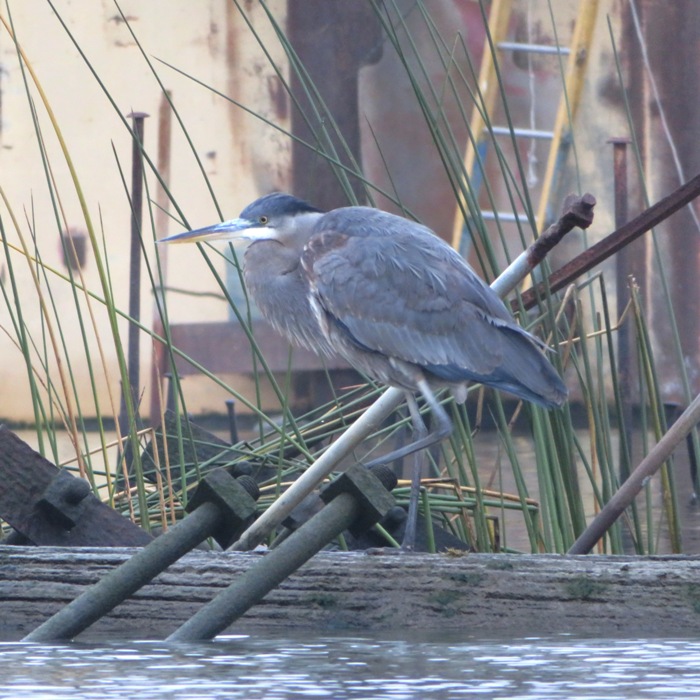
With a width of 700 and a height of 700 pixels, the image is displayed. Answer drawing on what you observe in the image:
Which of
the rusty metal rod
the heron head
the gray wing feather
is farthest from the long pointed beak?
the rusty metal rod

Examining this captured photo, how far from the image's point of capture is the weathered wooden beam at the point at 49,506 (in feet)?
9.44

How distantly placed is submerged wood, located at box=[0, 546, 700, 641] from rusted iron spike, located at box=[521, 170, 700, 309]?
27.9 inches

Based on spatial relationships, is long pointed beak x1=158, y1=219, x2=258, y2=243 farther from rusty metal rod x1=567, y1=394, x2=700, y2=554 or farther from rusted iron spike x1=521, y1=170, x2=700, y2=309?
rusty metal rod x1=567, y1=394, x2=700, y2=554

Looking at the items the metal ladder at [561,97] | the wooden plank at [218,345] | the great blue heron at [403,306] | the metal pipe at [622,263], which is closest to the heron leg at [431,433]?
the great blue heron at [403,306]

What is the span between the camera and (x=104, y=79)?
8.28m

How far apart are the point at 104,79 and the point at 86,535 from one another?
5.68 m

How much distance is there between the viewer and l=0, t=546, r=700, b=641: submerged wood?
2607mm

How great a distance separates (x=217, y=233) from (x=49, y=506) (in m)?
1.24

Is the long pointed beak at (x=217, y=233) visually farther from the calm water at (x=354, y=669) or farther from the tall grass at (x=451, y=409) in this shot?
the calm water at (x=354, y=669)

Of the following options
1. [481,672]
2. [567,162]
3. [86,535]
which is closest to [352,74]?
[567,162]

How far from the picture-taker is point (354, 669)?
7.99 feet

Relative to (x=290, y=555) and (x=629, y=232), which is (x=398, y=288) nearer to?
(x=629, y=232)

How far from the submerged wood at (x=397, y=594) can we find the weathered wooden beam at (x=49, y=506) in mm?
133

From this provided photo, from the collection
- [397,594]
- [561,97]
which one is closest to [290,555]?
[397,594]
